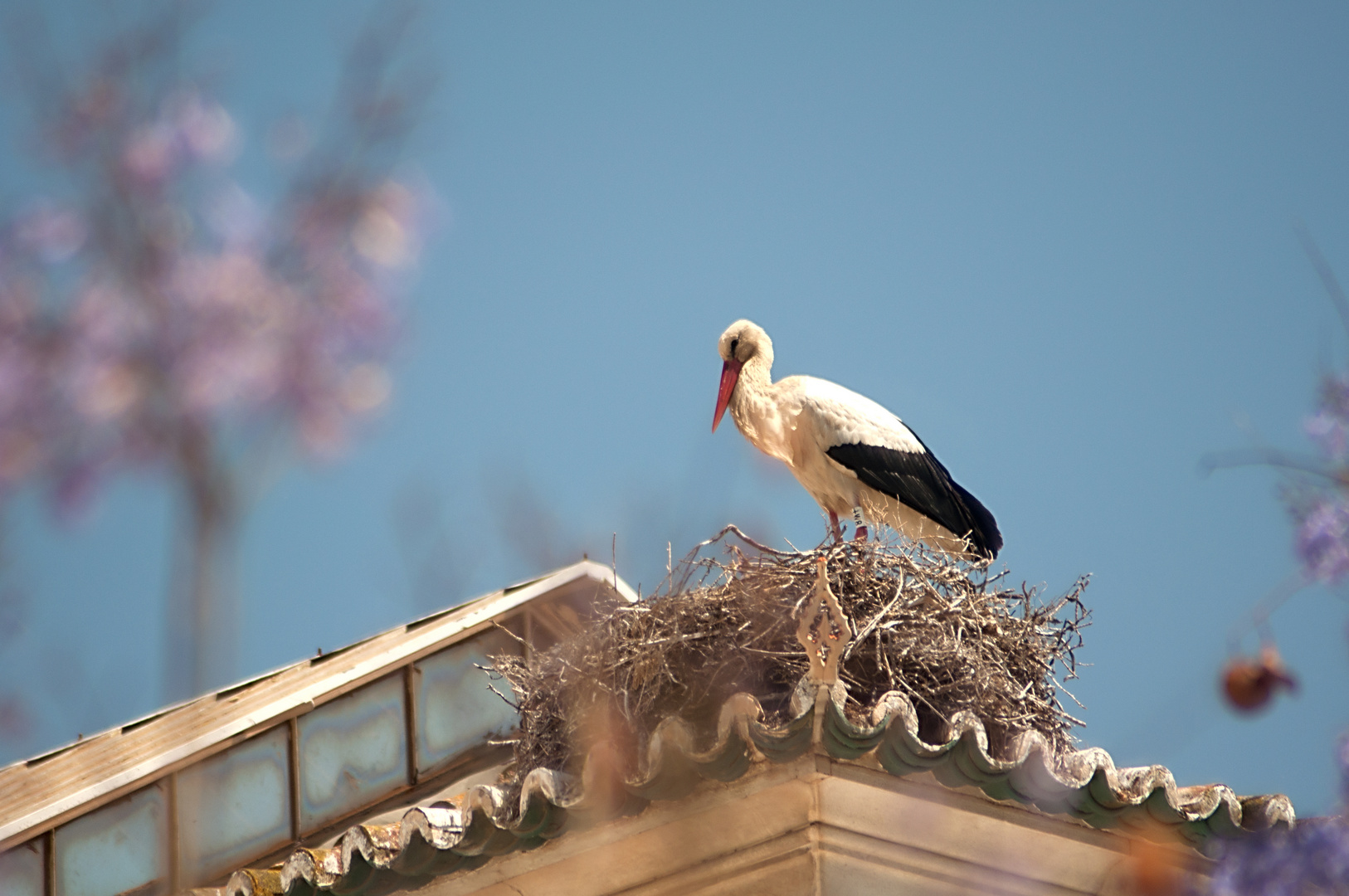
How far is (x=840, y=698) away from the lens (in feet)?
15.2

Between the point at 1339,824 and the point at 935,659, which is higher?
the point at 935,659

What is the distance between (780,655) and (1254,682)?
1.57 metres

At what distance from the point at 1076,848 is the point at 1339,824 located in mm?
1936

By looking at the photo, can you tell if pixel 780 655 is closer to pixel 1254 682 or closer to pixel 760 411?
pixel 1254 682

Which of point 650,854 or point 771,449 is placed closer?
point 650,854

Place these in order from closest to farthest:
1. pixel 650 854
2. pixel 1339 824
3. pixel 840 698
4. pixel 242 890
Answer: pixel 1339 824 → pixel 840 698 → pixel 650 854 → pixel 242 890

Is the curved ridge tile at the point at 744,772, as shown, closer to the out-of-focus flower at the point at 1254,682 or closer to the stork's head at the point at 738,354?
the out-of-focus flower at the point at 1254,682

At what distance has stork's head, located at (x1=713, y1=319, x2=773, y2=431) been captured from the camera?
26.6ft

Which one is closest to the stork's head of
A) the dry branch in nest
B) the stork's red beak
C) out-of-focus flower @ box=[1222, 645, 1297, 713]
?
the stork's red beak

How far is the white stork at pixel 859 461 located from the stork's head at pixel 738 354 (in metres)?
0.05

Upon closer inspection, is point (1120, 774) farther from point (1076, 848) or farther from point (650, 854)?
point (650, 854)

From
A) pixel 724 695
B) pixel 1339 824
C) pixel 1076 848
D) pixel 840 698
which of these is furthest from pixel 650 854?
pixel 1339 824

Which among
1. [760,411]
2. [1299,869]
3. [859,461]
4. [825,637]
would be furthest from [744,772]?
[760,411]

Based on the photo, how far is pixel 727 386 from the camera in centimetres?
812
